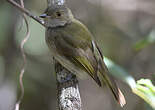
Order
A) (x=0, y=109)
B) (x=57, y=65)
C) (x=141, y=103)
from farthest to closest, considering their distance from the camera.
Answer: (x=141, y=103) → (x=0, y=109) → (x=57, y=65)

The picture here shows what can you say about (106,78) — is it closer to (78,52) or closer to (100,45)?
(78,52)

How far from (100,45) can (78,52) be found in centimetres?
208

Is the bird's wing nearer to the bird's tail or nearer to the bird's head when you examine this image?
the bird's tail

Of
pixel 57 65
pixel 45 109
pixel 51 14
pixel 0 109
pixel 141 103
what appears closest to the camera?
pixel 57 65

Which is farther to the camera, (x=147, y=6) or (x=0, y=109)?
(x=147, y=6)

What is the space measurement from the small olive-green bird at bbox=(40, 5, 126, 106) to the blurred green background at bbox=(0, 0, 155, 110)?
1.20 metres

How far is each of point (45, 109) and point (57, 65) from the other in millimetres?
2098

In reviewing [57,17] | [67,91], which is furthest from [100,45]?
[67,91]

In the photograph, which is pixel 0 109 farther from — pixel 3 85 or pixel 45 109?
pixel 45 109

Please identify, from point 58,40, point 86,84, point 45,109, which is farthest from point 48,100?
point 58,40

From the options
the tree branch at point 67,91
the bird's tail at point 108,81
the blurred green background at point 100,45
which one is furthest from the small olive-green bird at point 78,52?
the blurred green background at point 100,45

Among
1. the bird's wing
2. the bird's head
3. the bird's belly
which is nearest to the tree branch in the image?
the bird's belly

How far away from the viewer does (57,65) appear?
380 centimetres

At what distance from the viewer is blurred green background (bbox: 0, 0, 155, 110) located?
17.6ft
